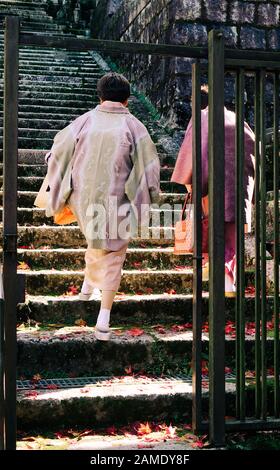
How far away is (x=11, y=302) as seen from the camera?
3113 mm

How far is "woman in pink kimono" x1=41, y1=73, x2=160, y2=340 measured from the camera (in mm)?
4320

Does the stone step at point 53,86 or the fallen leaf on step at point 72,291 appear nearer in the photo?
the fallen leaf on step at point 72,291

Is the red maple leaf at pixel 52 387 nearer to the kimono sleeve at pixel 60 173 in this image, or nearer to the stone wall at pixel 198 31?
the kimono sleeve at pixel 60 173

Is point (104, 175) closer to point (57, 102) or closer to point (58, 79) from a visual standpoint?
point (57, 102)

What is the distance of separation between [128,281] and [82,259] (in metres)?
0.51

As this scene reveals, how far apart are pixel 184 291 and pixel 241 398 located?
5.59 ft

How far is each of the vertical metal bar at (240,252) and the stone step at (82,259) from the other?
1.98m

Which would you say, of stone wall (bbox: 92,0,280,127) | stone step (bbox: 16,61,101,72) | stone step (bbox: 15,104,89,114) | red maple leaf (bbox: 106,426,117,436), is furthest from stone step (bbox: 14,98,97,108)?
red maple leaf (bbox: 106,426,117,436)

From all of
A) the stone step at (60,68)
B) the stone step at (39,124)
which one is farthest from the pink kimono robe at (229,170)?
the stone step at (60,68)

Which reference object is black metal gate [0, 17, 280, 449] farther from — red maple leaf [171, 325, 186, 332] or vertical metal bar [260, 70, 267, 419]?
red maple leaf [171, 325, 186, 332]

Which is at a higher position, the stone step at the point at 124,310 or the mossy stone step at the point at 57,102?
the mossy stone step at the point at 57,102

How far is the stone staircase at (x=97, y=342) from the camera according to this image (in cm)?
362

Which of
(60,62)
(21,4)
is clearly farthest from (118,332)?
(21,4)

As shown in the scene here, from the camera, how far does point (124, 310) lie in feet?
15.2
